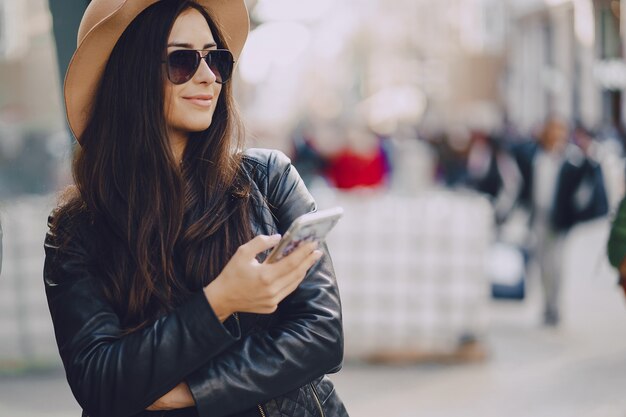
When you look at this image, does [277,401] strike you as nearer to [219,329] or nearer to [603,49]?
[219,329]

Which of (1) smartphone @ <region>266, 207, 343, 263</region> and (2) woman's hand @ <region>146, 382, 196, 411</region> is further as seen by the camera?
(2) woman's hand @ <region>146, 382, 196, 411</region>

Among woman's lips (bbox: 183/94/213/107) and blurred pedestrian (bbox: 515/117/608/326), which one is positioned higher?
woman's lips (bbox: 183/94/213/107)

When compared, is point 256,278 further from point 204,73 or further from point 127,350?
point 204,73

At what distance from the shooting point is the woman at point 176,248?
6.27ft

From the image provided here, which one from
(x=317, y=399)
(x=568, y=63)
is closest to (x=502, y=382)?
(x=317, y=399)

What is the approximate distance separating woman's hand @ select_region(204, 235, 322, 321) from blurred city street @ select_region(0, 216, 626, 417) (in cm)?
299

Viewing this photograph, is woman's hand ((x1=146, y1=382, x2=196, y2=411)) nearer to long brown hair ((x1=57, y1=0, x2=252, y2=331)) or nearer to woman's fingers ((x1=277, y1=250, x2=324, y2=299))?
long brown hair ((x1=57, y1=0, x2=252, y2=331))

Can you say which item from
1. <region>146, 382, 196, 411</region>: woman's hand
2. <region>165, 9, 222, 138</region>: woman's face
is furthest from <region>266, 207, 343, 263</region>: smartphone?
<region>165, 9, 222, 138</region>: woman's face

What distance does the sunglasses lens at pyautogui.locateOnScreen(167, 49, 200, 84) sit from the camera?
2121 mm

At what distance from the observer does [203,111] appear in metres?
2.17

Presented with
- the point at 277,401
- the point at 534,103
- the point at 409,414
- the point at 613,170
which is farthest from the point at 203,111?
the point at 534,103

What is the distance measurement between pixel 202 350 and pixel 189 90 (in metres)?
0.58

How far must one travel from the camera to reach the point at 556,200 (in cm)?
923

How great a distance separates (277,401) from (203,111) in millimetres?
637
